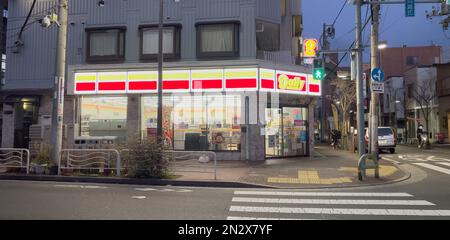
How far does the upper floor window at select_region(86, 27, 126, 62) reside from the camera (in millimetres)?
20594

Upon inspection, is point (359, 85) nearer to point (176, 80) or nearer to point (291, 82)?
point (291, 82)

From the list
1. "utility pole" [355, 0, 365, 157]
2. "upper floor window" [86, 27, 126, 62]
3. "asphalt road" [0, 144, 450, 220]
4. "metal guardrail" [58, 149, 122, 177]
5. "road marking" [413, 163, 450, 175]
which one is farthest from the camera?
"upper floor window" [86, 27, 126, 62]

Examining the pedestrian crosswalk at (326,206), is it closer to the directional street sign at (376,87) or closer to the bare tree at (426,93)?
the directional street sign at (376,87)

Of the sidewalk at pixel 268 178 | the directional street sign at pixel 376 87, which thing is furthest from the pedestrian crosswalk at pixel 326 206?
the directional street sign at pixel 376 87

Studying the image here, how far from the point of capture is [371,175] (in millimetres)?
13711

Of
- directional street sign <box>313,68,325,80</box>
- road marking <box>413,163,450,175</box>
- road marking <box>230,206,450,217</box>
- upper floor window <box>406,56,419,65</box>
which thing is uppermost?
upper floor window <box>406,56,419,65</box>

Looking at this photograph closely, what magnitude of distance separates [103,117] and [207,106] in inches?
223

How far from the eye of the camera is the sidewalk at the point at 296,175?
12.2m

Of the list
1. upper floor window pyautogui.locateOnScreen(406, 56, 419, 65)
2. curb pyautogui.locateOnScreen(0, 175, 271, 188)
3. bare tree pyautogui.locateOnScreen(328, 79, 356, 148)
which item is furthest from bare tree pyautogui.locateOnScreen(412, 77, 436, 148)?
curb pyautogui.locateOnScreen(0, 175, 271, 188)

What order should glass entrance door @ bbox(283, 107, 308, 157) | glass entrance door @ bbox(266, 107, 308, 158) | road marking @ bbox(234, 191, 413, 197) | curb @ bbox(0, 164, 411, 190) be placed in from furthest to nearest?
glass entrance door @ bbox(283, 107, 308, 157)
glass entrance door @ bbox(266, 107, 308, 158)
curb @ bbox(0, 164, 411, 190)
road marking @ bbox(234, 191, 413, 197)

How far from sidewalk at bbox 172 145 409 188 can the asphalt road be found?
0.90 meters

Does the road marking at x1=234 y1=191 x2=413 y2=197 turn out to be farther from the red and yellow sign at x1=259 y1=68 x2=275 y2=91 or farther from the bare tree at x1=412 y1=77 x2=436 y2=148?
the bare tree at x1=412 y1=77 x2=436 y2=148

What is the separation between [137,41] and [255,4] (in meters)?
6.47

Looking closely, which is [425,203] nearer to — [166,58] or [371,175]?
[371,175]
